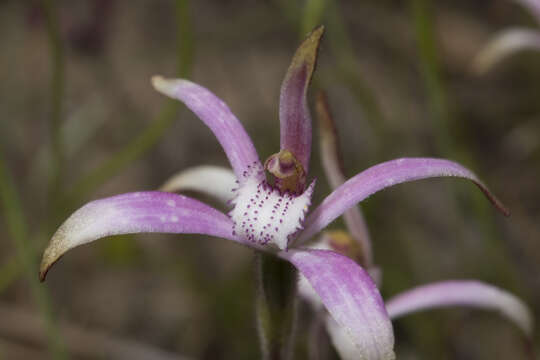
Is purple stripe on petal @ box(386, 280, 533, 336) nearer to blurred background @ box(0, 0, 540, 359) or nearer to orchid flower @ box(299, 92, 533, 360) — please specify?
orchid flower @ box(299, 92, 533, 360)

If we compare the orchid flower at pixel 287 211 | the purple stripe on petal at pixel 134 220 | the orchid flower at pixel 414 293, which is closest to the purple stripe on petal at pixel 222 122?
the orchid flower at pixel 287 211

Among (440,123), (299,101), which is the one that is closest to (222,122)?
(299,101)

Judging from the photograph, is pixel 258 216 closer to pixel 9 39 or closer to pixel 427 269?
pixel 427 269

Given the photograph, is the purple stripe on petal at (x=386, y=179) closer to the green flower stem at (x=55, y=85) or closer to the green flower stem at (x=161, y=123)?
the green flower stem at (x=161, y=123)

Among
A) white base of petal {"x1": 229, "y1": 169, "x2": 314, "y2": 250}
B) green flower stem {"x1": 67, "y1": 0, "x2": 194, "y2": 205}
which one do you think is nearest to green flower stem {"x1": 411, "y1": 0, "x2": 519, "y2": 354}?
green flower stem {"x1": 67, "y1": 0, "x2": 194, "y2": 205}

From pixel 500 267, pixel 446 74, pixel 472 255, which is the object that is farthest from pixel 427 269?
pixel 446 74

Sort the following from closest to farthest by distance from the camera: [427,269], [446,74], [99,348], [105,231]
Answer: [105,231] < [99,348] < [427,269] < [446,74]
